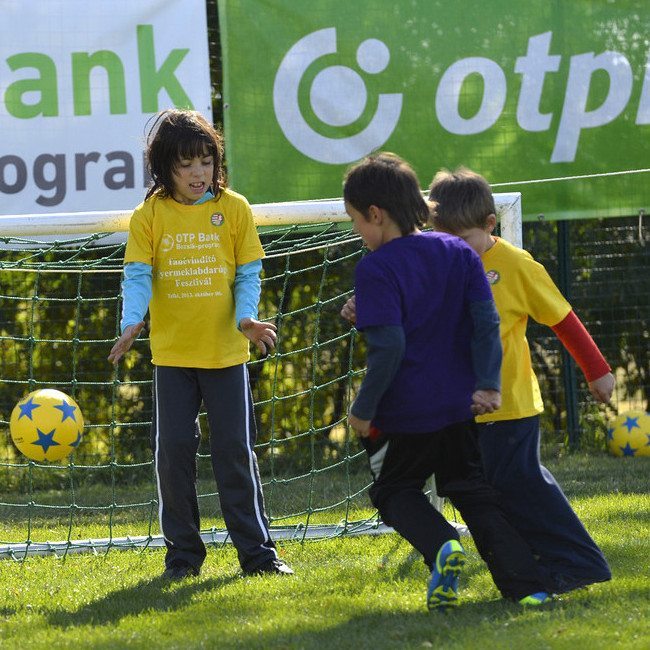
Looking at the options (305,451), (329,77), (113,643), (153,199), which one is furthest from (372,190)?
(305,451)

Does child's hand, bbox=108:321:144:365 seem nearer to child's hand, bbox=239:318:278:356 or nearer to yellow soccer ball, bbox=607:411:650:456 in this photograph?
child's hand, bbox=239:318:278:356

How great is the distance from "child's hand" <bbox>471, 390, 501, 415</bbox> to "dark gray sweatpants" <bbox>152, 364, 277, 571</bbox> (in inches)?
45.1

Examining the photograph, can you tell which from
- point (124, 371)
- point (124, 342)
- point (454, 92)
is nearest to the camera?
point (124, 342)

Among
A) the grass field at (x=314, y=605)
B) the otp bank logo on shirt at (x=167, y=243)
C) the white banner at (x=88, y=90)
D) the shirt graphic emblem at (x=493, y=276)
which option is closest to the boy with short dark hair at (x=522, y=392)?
the shirt graphic emblem at (x=493, y=276)

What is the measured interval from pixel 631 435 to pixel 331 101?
2823 millimetres

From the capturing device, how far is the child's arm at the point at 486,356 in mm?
3023

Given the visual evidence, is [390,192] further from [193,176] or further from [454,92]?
[454,92]

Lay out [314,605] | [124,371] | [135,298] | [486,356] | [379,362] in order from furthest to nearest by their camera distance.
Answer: [124,371] < [135,298] < [314,605] < [486,356] < [379,362]

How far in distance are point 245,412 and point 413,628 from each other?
1229mm

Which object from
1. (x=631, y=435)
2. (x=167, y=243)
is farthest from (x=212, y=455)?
(x=631, y=435)

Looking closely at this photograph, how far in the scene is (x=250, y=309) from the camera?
387 cm

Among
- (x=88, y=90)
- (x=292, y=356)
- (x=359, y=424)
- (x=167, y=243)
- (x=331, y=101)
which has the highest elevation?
(x=88, y=90)

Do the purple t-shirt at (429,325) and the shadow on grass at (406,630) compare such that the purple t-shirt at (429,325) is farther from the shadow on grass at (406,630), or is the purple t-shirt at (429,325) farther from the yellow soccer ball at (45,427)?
the yellow soccer ball at (45,427)

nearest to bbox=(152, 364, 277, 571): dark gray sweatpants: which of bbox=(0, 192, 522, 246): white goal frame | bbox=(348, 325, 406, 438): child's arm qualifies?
bbox=(0, 192, 522, 246): white goal frame
